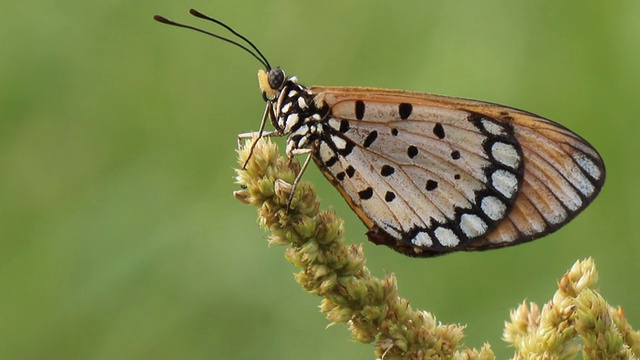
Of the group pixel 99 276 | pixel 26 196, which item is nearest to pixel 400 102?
pixel 99 276

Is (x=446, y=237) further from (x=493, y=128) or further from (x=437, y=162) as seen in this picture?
(x=493, y=128)

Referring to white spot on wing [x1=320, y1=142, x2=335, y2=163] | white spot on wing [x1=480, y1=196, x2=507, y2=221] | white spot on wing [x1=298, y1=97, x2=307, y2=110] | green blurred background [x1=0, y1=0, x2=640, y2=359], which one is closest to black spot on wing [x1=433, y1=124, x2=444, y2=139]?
white spot on wing [x1=480, y1=196, x2=507, y2=221]

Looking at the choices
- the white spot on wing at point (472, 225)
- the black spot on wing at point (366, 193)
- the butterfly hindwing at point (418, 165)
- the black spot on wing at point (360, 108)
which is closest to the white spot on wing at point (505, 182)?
the butterfly hindwing at point (418, 165)

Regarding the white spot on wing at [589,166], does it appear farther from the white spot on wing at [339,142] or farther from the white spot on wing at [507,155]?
the white spot on wing at [339,142]

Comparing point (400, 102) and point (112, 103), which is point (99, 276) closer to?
point (112, 103)

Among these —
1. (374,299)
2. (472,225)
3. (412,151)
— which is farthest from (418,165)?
(374,299)

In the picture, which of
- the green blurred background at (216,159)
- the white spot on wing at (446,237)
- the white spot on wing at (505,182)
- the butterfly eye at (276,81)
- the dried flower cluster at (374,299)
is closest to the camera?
the dried flower cluster at (374,299)

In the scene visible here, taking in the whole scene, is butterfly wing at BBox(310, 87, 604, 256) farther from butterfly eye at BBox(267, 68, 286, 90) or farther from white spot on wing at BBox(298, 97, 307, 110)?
butterfly eye at BBox(267, 68, 286, 90)
